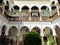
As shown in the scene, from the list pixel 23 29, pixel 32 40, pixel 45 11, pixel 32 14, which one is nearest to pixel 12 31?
pixel 23 29

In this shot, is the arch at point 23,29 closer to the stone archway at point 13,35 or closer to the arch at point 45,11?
the stone archway at point 13,35

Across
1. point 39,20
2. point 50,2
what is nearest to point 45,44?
point 39,20

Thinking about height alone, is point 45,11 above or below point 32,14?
above

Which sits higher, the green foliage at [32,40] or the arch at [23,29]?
the arch at [23,29]

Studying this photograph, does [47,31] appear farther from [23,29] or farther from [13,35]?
[13,35]

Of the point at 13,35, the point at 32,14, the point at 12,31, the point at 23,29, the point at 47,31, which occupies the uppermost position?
the point at 32,14

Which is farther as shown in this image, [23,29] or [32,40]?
[23,29]

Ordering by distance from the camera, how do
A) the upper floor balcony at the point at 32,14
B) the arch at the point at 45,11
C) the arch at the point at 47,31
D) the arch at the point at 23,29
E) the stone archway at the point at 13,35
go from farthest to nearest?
the arch at the point at 45,11 < the arch at the point at 23,29 < the arch at the point at 47,31 < the upper floor balcony at the point at 32,14 < the stone archway at the point at 13,35

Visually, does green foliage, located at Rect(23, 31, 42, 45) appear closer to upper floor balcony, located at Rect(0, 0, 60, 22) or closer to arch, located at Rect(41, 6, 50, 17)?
upper floor balcony, located at Rect(0, 0, 60, 22)

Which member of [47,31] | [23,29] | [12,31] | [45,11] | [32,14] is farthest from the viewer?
[32,14]

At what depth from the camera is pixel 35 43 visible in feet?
43.9

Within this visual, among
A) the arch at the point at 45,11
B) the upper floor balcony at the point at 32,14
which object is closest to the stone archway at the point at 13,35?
the upper floor balcony at the point at 32,14

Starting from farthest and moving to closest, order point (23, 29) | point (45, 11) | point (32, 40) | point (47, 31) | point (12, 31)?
point (45, 11)
point (23, 29)
point (47, 31)
point (12, 31)
point (32, 40)

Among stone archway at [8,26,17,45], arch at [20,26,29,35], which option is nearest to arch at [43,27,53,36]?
arch at [20,26,29,35]
